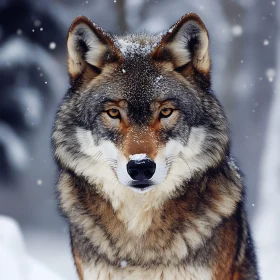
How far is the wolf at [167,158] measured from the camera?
12.8 ft

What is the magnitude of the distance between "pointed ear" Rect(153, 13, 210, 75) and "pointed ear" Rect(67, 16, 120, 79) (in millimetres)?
333

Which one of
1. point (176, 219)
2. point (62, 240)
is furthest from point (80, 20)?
point (62, 240)

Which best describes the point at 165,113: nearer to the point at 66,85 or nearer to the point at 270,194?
the point at 66,85

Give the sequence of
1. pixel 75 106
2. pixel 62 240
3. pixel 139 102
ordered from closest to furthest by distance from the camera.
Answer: pixel 139 102
pixel 75 106
pixel 62 240

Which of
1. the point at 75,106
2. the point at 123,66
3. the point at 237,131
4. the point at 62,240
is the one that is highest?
the point at 123,66

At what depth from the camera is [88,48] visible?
13.4ft

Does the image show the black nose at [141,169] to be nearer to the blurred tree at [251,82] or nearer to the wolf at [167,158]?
the wolf at [167,158]

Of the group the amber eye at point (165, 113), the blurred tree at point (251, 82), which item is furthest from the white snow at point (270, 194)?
the amber eye at point (165, 113)

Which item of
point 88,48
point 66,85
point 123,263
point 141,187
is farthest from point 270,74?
point 141,187

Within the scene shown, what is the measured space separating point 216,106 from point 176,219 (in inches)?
33.5

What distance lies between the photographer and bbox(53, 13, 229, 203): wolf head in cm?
384

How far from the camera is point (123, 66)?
407 centimetres

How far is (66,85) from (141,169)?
35.5 feet

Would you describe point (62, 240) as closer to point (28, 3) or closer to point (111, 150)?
point (28, 3)
